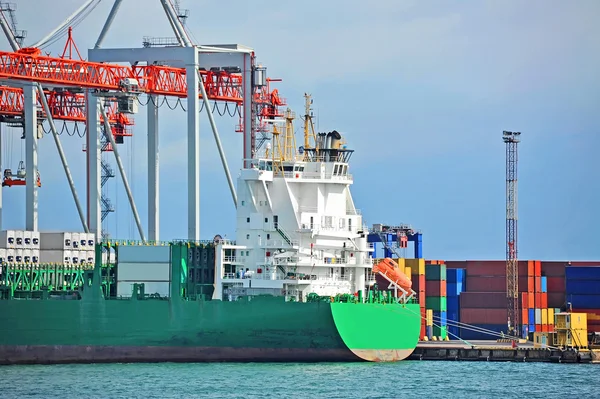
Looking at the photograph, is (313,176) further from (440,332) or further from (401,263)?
(440,332)

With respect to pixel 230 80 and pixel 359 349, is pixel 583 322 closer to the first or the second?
pixel 359 349

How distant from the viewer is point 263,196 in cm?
6412

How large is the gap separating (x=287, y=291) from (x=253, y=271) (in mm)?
1854

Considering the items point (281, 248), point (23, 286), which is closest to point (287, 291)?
point (281, 248)

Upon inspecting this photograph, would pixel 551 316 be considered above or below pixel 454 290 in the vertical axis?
below

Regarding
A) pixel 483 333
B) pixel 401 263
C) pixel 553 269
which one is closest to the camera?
pixel 401 263

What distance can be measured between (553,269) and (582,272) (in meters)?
4.31

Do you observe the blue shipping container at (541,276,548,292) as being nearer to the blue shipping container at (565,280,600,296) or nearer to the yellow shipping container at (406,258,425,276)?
the blue shipping container at (565,280,600,296)

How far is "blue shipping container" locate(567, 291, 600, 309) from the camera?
7419cm

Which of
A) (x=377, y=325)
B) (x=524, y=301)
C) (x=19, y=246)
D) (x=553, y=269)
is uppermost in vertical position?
(x=19, y=246)

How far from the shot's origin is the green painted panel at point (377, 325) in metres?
60.8

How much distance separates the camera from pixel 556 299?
78.4 metres

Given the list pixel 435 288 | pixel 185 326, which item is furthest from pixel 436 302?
pixel 185 326

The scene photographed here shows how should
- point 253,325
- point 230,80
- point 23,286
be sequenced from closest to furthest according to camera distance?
point 253,325
point 23,286
point 230,80
